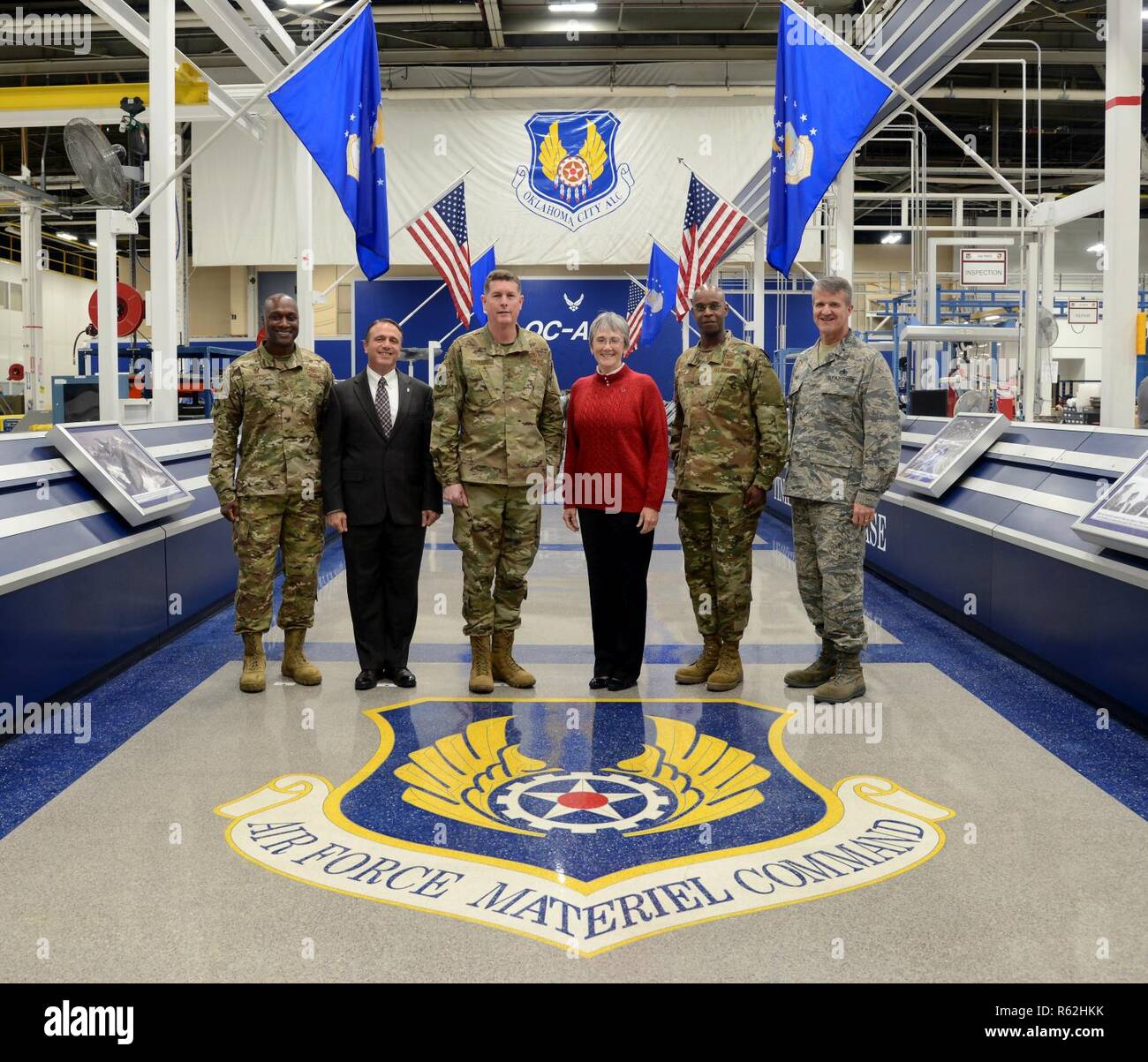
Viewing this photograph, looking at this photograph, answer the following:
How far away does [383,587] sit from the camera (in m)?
4.57

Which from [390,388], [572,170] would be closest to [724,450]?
[390,388]

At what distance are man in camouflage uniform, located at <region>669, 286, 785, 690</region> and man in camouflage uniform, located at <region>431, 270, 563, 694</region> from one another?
1.90 ft

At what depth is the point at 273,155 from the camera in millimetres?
18578

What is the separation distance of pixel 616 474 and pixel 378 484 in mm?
1005

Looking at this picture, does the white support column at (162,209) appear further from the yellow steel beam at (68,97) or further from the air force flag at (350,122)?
the yellow steel beam at (68,97)

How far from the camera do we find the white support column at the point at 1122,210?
4707mm

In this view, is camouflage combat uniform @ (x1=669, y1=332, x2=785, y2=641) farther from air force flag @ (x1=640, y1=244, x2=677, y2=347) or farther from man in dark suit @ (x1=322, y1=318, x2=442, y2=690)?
air force flag @ (x1=640, y1=244, x2=677, y2=347)

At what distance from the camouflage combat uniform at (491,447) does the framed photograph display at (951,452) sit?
8.99 feet

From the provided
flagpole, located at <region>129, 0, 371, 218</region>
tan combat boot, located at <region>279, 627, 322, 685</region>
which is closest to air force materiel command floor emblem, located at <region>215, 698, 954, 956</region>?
tan combat boot, located at <region>279, 627, 322, 685</region>

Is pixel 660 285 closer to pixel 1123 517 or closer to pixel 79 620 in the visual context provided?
pixel 1123 517

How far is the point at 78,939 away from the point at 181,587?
339 cm

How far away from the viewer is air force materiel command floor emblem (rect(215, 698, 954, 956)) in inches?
102
